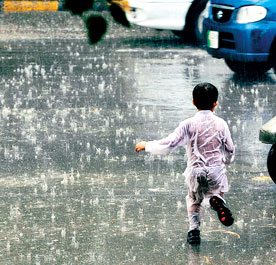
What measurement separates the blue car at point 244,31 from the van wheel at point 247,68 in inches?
6.0

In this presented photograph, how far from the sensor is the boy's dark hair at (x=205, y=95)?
4980mm

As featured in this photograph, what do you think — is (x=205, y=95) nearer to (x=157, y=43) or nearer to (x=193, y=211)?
(x=193, y=211)

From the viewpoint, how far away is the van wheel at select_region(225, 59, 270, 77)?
1201 centimetres

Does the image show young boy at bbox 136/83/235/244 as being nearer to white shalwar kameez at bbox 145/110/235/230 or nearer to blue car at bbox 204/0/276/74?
white shalwar kameez at bbox 145/110/235/230

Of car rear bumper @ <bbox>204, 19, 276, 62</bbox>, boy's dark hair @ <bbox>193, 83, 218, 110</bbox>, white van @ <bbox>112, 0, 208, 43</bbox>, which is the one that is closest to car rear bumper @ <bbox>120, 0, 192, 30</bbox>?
white van @ <bbox>112, 0, 208, 43</bbox>

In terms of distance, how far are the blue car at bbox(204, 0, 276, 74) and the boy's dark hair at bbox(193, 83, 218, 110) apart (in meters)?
6.29

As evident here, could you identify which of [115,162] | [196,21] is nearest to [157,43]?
[196,21]

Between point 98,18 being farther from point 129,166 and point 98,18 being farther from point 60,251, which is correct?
point 129,166

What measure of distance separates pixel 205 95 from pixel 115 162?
243 cm

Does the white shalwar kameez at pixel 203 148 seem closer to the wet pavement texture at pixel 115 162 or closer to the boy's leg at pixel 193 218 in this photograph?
the boy's leg at pixel 193 218

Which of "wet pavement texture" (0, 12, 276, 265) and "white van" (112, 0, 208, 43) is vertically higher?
"wet pavement texture" (0, 12, 276, 265)

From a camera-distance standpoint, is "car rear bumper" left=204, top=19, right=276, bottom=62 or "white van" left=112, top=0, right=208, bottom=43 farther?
"white van" left=112, top=0, right=208, bottom=43

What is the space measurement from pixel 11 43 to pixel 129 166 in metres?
8.66

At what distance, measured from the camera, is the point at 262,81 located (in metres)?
11.7
